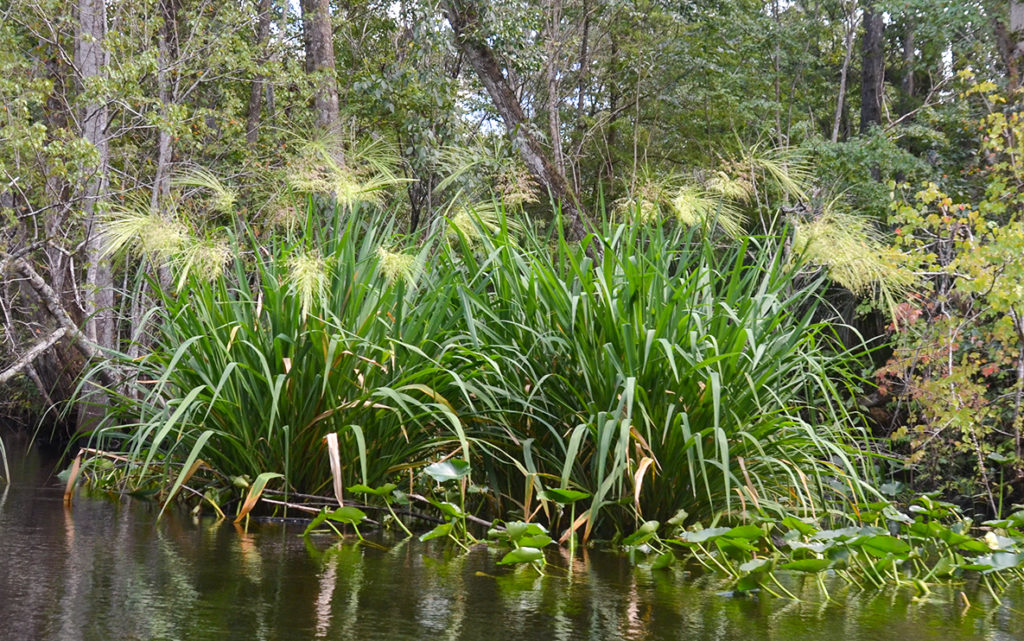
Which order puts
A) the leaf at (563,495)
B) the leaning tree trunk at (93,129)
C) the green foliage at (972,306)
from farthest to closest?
the leaning tree trunk at (93,129), the green foliage at (972,306), the leaf at (563,495)

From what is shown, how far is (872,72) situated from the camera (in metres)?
13.3

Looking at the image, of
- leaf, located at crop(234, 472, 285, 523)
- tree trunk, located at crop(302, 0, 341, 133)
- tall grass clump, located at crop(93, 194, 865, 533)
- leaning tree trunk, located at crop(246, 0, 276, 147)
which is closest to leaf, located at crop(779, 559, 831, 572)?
tall grass clump, located at crop(93, 194, 865, 533)

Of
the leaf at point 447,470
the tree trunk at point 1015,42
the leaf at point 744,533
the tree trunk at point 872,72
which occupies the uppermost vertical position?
the tree trunk at point 872,72

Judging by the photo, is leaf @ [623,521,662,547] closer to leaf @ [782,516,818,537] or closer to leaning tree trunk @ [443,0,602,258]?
leaf @ [782,516,818,537]

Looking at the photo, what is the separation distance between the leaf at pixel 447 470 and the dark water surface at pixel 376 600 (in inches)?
8.7

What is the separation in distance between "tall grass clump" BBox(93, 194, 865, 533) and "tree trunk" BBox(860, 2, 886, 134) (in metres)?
10.6

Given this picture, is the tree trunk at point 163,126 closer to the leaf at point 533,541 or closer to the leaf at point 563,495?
the leaf at point 563,495

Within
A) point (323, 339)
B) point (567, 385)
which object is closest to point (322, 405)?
point (323, 339)

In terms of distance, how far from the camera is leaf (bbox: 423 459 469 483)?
280 cm

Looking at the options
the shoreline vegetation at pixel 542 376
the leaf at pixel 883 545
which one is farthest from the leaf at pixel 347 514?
the leaf at pixel 883 545

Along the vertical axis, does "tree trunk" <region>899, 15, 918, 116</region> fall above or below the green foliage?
above

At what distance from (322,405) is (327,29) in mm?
6558

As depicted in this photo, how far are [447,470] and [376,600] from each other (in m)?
0.81

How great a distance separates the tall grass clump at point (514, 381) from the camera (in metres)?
3.01
